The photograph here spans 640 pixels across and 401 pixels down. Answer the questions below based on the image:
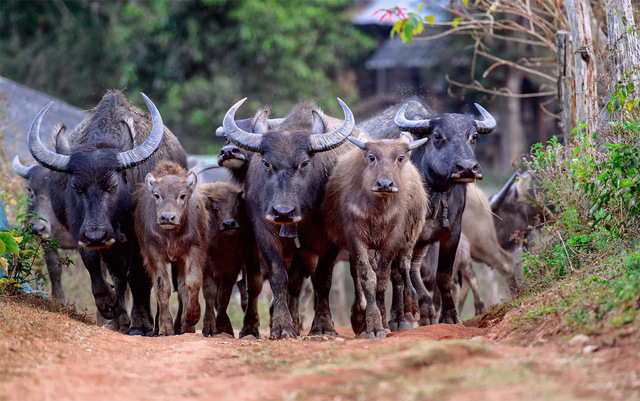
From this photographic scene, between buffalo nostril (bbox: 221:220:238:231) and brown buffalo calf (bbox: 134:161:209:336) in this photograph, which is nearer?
brown buffalo calf (bbox: 134:161:209:336)

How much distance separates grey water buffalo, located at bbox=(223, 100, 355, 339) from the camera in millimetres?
7965

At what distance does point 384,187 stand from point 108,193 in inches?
125

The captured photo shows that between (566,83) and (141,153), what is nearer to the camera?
(141,153)

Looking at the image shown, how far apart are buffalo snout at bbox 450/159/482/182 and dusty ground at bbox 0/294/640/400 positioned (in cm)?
220

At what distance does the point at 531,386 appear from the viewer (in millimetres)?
4254

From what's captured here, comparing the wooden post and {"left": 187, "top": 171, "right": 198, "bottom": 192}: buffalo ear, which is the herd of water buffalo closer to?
{"left": 187, "top": 171, "right": 198, "bottom": 192}: buffalo ear

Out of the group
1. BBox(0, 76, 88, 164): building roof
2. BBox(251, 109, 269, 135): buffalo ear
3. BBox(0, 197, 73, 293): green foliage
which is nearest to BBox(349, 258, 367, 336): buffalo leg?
BBox(251, 109, 269, 135): buffalo ear

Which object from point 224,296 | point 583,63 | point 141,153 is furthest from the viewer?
point 583,63

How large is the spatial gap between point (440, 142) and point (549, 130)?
1819cm

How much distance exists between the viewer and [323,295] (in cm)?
877

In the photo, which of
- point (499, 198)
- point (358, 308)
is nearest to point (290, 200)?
point (358, 308)

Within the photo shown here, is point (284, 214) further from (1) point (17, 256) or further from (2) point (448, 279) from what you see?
(1) point (17, 256)

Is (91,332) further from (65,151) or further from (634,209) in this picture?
(634,209)

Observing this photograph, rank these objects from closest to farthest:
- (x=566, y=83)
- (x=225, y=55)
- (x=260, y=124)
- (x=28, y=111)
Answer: (x=260, y=124) → (x=566, y=83) → (x=28, y=111) → (x=225, y=55)
